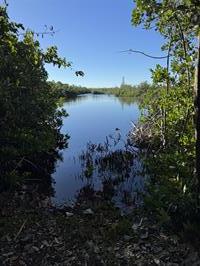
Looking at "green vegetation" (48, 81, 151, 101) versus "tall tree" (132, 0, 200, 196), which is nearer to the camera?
"tall tree" (132, 0, 200, 196)

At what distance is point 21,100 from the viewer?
11.5 metres

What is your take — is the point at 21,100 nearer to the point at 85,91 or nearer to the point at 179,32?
the point at 179,32

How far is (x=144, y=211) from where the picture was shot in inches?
372

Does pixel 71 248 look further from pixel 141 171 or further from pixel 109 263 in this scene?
pixel 141 171

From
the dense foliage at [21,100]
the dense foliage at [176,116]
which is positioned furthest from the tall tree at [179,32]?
the dense foliage at [21,100]

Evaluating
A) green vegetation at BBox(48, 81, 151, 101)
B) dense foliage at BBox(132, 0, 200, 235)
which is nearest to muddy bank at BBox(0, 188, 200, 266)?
dense foliage at BBox(132, 0, 200, 235)

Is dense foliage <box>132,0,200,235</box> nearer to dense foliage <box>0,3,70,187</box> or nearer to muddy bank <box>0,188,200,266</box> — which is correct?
muddy bank <box>0,188,200,266</box>

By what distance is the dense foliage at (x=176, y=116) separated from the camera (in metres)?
7.18

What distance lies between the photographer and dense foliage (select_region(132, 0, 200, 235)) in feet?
23.6

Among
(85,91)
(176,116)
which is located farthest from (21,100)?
(85,91)

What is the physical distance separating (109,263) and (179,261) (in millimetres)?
1329

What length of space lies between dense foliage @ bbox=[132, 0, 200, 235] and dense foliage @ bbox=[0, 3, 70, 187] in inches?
137

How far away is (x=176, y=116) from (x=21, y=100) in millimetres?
5047

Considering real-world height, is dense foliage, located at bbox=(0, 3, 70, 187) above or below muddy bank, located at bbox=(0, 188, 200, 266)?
above
